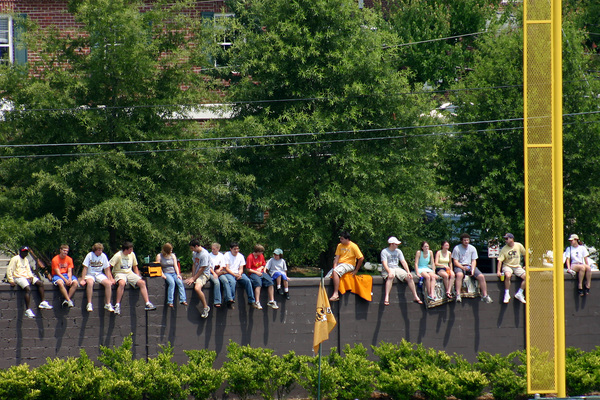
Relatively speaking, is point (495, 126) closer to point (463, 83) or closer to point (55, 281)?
point (463, 83)

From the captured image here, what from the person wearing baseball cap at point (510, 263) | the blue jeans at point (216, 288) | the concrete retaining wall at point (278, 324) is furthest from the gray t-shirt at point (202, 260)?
the person wearing baseball cap at point (510, 263)

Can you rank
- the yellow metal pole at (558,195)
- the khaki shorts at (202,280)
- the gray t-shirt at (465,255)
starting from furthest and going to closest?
the gray t-shirt at (465,255) < the khaki shorts at (202,280) < the yellow metal pole at (558,195)

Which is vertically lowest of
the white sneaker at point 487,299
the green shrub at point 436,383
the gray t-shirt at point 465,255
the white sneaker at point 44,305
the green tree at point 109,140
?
the green shrub at point 436,383

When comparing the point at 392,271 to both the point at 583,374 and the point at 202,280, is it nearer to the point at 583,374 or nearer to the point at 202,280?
the point at 202,280

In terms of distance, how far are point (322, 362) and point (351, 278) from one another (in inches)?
79.9

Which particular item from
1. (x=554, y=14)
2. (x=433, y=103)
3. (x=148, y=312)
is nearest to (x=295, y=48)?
(x=433, y=103)

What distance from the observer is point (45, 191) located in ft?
63.8

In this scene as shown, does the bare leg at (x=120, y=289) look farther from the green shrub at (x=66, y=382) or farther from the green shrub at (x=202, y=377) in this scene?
the green shrub at (x=202, y=377)

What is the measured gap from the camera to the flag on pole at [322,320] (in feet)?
48.5

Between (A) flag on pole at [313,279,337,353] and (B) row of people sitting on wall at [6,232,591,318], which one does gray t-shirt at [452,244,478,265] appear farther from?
(A) flag on pole at [313,279,337,353]

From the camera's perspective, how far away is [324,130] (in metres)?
21.5

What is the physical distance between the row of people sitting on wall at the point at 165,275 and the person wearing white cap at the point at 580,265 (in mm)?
6534

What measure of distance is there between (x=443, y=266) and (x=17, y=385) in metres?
8.88

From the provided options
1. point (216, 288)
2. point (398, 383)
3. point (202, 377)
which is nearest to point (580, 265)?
point (398, 383)
